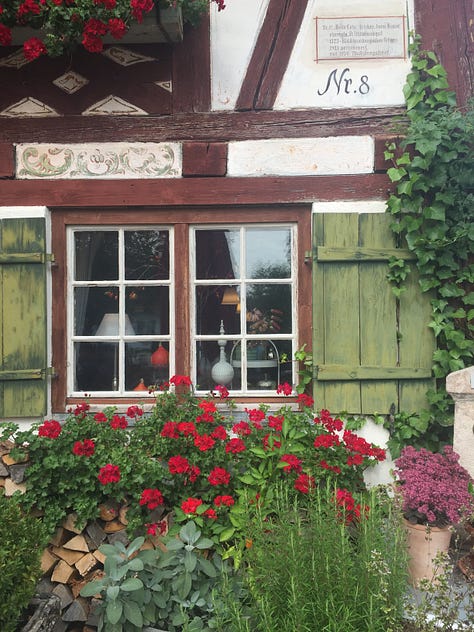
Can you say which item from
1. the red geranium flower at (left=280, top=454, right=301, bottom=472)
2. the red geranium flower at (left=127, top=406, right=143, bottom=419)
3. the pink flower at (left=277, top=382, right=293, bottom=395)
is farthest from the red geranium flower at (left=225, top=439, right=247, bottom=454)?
the red geranium flower at (left=127, top=406, right=143, bottom=419)

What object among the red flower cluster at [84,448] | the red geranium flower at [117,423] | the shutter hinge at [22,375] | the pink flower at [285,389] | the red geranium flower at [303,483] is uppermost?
the shutter hinge at [22,375]

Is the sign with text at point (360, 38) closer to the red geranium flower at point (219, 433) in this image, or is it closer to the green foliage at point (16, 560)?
the red geranium flower at point (219, 433)

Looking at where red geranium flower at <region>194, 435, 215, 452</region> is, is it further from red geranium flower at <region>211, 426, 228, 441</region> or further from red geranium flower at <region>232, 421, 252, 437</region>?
red geranium flower at <region>232, 421, 252, 437</region>

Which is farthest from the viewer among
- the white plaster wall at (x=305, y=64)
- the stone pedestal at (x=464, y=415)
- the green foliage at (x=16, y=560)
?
the white plaster wall at (x=305, y=64)

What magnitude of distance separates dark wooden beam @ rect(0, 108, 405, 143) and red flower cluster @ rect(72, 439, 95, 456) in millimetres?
1964

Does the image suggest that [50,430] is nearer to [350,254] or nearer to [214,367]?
[214,367]

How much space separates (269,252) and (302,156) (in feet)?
2.19

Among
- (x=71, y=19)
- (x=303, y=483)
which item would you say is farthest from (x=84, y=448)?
(x=71, y=19)

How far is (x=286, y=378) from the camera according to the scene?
12.0ft

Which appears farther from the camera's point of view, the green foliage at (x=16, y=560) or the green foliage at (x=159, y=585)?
the green foliage at (x=159, y=585)

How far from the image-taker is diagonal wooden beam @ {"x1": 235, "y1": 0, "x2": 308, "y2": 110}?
3.56 m

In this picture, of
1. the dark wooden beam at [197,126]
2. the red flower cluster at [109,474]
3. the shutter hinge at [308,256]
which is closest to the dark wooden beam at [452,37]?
the dark wooden beam at [197,126]

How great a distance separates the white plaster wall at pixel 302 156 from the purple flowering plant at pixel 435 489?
187 centimetres

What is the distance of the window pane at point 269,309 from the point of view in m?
3.68
